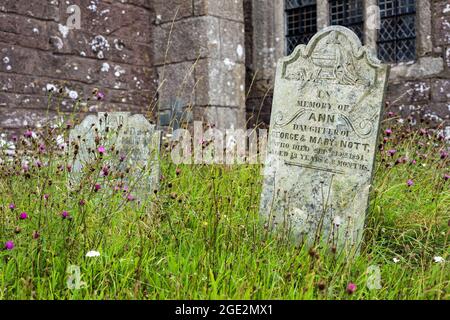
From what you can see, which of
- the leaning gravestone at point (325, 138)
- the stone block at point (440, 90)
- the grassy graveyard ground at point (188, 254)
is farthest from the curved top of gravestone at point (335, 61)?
the stone block at point (440, 90)

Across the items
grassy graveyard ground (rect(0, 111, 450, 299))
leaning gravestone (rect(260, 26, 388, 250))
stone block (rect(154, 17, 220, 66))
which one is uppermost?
stone block (rect(154, 17, 220, 66))

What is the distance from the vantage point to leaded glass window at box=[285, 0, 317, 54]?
23.1 ft

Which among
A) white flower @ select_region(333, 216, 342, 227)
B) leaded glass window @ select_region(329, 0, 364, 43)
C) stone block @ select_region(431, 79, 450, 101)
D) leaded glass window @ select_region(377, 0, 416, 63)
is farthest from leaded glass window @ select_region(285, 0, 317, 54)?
white flower @ select_region(333, 216, 342, 227)

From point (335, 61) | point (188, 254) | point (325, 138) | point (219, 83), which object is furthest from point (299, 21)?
point (188, 254)

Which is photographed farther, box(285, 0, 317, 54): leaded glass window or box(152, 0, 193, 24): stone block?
box(285, 0, 317, 54): leaded glass window

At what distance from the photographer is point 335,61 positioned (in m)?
3.50

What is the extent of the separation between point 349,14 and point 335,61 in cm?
353

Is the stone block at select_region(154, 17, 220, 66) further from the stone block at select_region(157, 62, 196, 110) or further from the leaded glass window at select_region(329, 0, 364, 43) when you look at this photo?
the leaded glass window at select_region(329, 0, 364, 43)

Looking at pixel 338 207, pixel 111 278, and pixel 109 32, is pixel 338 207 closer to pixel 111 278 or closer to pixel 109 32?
pixel 111 278

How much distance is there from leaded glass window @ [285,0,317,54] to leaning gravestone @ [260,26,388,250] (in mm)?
3500

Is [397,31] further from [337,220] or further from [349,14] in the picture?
[337,220]
